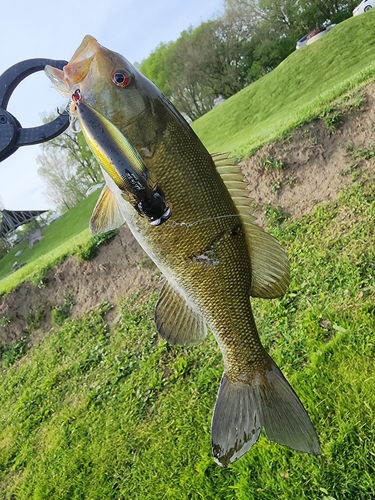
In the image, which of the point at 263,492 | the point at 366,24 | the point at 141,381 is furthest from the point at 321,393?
the point at 366,24

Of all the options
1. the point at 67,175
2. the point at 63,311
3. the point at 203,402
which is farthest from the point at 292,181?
the point at 67,175

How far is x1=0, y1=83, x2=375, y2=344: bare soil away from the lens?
560 cm

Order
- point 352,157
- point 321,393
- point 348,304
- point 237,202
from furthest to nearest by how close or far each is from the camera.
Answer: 1. point 352,157
2. point 348,304
3. point 321,393
4. point 237,202

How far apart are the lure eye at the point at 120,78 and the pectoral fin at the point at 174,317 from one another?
0.69 m

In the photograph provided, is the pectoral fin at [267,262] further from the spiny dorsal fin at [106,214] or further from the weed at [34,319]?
the weed at [34,319]

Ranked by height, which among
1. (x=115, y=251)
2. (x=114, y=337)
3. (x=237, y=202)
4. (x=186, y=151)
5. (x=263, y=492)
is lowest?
(x=263, y=492)

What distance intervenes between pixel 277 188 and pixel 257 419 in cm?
494

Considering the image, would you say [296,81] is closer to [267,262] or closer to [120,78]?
[267,262]

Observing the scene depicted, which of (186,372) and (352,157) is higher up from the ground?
(352,157)

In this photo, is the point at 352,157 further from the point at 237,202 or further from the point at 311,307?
the point at 237,202

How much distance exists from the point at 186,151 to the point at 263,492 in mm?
2678

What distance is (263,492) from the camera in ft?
9.39

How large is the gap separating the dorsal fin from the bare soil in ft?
13.9

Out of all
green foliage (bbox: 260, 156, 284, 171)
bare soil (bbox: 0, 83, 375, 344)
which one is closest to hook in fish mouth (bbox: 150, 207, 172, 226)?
bare soil (bbox: 0, 83, 375, 344)
